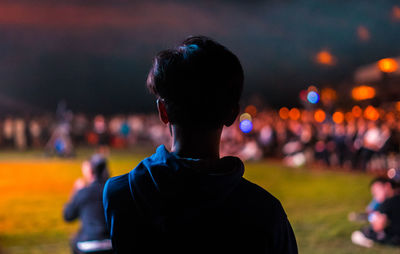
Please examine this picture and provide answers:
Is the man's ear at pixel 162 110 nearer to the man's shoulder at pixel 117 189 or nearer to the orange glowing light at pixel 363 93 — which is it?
the man's shoulder at pixel 117 189

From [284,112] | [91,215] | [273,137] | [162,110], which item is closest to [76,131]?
[273,137]

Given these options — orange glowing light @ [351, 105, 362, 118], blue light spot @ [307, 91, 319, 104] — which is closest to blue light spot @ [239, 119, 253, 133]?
blue light spot @ [307, 91, 319, 104]

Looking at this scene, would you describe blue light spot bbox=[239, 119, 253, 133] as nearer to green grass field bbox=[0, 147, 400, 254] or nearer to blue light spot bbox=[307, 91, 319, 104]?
blue light spot bbox=[307, 91, 319, 104]

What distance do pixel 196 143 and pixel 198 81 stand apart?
0.19 metres

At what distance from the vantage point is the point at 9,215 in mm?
8414

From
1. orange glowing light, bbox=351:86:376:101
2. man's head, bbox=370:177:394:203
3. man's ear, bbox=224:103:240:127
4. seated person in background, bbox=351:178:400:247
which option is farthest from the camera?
orange glowing light, bbox=351:86:376:101

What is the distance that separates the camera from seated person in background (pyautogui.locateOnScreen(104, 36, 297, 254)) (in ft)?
3.94

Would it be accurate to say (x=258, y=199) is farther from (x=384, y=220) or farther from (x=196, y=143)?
(x=384, y=220)

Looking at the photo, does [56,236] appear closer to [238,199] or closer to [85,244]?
[85,244]

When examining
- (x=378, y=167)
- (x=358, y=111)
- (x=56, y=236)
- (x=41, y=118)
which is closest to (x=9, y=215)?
(x=56, y=236)

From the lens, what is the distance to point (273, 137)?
2270 cm

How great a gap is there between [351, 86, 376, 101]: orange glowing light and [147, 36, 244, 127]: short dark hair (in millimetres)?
35736

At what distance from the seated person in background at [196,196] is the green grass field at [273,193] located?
543cm

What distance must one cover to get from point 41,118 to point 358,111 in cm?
2872
